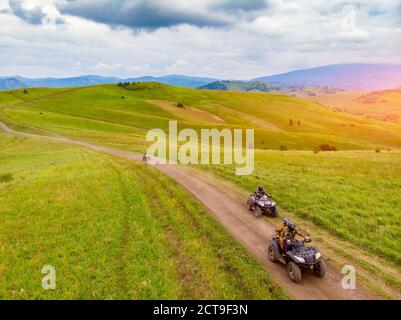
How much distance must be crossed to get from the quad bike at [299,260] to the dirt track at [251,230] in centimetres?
32

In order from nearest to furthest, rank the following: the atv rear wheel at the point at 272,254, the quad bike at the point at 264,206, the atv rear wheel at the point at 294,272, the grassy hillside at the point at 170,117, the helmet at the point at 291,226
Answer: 1. the atv rear wheel at the point at 294,272
2. the helmet at the point at 291,226
3. the atv rear wheel at the point at 272,254
4. the quad bike at the point at 264,206
5. the grassy hillside at the point at 170,117

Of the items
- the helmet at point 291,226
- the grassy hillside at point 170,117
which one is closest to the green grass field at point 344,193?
the helmet at point 291,226

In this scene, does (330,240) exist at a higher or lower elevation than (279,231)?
lower

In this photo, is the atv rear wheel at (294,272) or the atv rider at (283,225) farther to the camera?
the atv rider at (283,225)

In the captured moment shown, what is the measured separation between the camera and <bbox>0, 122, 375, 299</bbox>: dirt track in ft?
39.0

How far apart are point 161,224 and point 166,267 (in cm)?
481

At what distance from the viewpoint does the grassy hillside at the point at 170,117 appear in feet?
258

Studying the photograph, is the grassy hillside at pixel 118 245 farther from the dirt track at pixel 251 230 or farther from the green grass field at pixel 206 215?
A: the dirt track at pixel 251 230

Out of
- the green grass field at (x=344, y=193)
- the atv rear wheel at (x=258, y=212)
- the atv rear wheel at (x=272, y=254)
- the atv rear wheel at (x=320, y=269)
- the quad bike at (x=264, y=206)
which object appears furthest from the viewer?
the quad bike at (x=264, y=206)

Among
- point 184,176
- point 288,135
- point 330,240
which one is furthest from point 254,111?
point 330,240

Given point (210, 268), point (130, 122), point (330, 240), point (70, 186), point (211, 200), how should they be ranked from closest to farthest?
1. point (210, 268)
2. point (330, 240)
3. point (211, 200)
4. point (70, 186)
5. point (130, 122)
